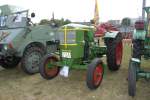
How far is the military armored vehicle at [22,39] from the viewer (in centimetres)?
1002

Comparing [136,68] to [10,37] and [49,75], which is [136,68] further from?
[10,37]

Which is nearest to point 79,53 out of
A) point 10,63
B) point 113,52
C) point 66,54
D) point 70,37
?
point 66,54

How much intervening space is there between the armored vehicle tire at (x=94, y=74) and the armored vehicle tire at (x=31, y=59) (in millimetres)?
3114

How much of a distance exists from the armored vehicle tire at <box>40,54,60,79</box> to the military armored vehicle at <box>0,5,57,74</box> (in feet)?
4.43

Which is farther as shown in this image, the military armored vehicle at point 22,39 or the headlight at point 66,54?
the military armored vehicle at point 22,39

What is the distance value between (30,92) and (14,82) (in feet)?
4.64

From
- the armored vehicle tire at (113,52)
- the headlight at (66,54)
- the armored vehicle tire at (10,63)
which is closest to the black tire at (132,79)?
the armored vehicle tire at (113,52)

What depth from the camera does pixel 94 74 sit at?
7.70 metres

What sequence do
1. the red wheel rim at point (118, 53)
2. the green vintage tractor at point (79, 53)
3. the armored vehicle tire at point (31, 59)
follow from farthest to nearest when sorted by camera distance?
the armored vehicle tire at point (31, 59) < the red wheel rim at point (118, 53) < the green vintage tractor at point (79, 53)

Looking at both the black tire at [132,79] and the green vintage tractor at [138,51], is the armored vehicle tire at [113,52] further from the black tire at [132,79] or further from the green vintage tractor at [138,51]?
the black tire at [132,79]

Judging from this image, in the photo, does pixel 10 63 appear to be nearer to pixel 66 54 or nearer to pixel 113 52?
pixel 66 54

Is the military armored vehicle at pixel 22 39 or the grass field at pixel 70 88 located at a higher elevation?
the military armored vehicle at pixel 22 39

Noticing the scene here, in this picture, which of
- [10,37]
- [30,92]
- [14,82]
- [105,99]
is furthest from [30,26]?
[105,99]

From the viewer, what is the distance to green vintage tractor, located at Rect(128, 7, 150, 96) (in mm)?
7059
